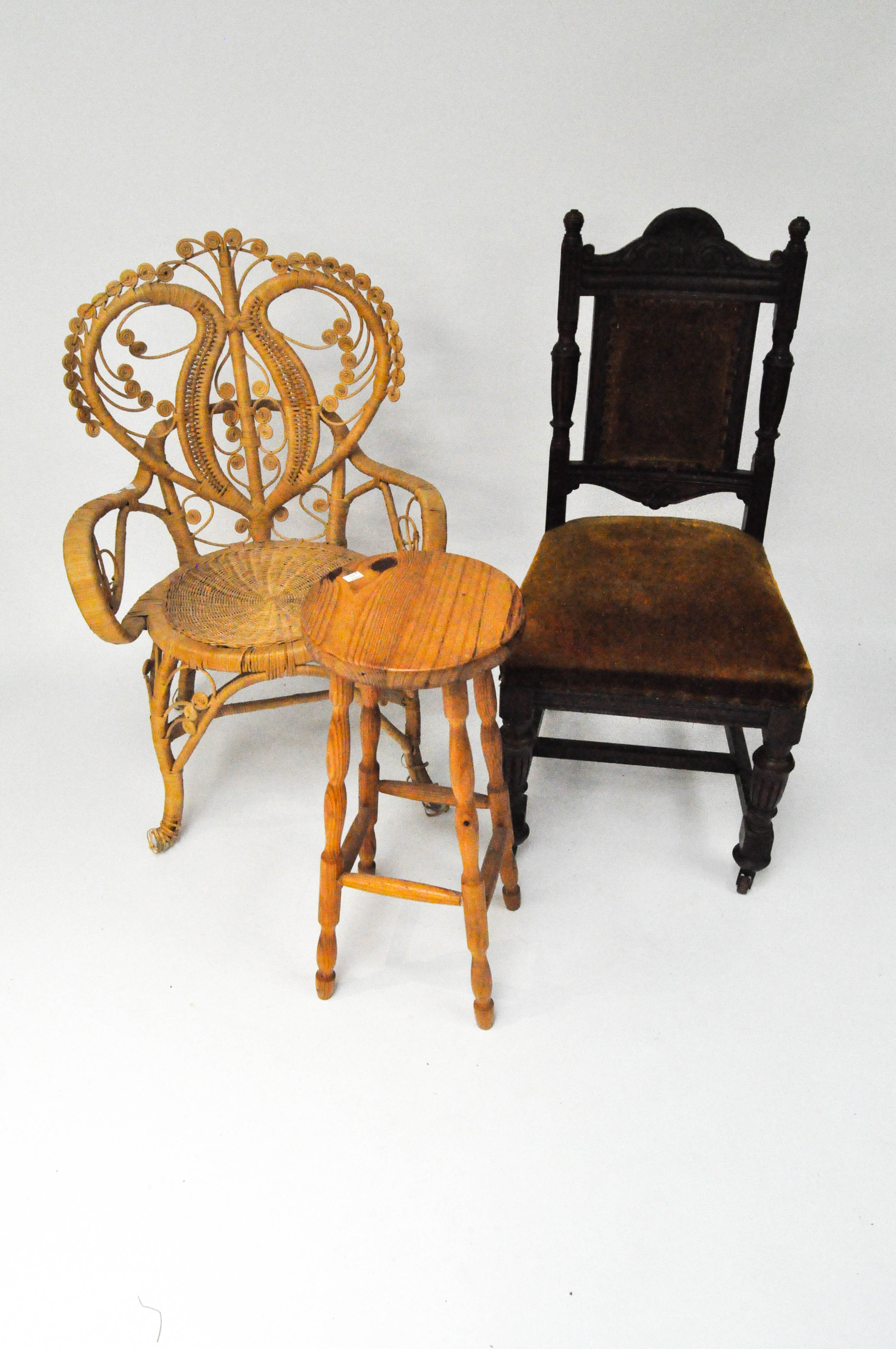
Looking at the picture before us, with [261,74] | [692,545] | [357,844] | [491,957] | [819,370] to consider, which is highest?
[261,74]

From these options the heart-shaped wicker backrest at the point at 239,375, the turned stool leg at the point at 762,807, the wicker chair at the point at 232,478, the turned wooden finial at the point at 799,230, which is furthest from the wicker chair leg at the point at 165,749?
the turned wooden finial at the point at 799,230

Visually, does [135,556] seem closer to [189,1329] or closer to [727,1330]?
[189,1329]

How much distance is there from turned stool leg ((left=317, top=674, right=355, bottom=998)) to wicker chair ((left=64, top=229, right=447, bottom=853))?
0.43 meters

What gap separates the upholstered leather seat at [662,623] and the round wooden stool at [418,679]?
0.71ft

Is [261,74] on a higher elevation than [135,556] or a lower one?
higher

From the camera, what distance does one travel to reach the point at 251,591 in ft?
8.00

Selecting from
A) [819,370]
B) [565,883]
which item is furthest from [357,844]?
[819,370]

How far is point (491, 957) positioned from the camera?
6.81ft

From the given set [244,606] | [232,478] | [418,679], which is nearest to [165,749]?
[244,606]

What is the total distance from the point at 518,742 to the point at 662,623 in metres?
0.38

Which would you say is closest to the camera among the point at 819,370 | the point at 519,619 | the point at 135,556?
the point at 519,619

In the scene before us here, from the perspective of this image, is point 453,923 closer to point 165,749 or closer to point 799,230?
point 165,749

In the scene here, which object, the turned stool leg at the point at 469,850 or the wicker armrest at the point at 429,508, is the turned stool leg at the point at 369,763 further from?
the wicker armrest at the point at 429,508

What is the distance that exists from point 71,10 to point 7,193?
465 mm
